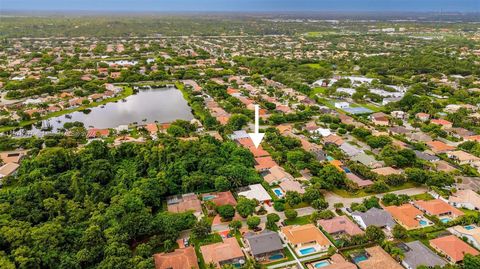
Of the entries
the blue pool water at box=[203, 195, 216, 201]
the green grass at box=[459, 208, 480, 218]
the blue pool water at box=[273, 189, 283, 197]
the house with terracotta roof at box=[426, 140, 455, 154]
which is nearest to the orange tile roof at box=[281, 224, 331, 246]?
the blue pool water at box=[273, 189, 283, 197]

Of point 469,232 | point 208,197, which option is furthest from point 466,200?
point 208,197

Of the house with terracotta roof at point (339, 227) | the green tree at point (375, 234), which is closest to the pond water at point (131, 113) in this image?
the house with terracotta roof at point (339, 227)

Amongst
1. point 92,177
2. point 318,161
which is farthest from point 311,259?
point 92,177

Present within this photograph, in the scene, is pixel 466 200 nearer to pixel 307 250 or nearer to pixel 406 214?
pixel 406 214

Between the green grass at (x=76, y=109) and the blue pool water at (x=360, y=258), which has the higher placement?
the green grass at (x=76, y=109)

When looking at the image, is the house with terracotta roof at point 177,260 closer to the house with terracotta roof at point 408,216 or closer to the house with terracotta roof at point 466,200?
the house with terracotta roof at point 408,216

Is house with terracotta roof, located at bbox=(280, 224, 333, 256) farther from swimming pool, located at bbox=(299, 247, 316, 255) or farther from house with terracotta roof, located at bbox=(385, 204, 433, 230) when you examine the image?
house with terracotta roof, located at bbox=(385, 204, 433, 230)
